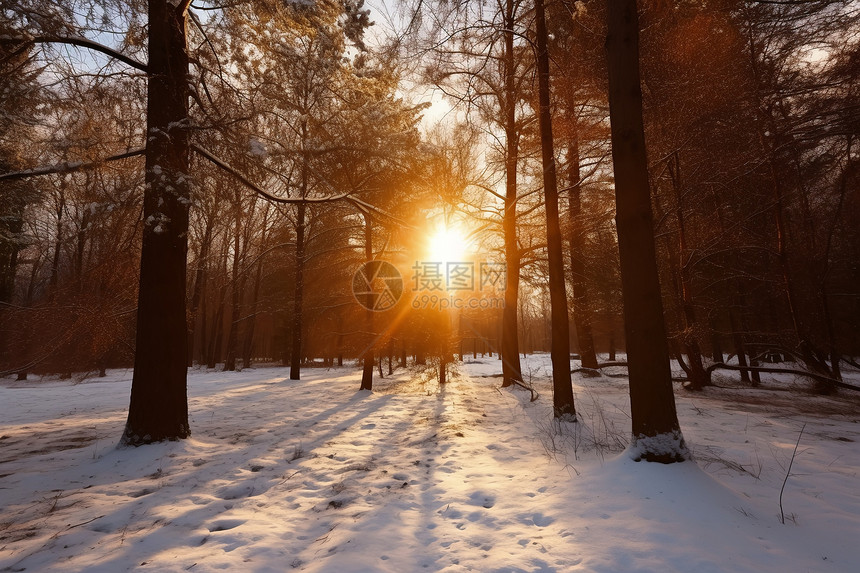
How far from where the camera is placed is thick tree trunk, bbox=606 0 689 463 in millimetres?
4027

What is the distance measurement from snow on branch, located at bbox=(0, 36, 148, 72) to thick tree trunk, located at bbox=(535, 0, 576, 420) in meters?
7.04

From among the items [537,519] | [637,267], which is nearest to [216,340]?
[537,519]

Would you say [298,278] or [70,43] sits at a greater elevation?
[70,43]

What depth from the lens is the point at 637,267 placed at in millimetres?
4270

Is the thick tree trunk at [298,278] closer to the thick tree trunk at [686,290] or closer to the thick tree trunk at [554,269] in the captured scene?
the thick tree trunk at [554,269]

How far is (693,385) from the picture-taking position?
11.1 meters

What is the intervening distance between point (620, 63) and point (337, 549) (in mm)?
5900

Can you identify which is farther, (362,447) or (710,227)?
(710,227)

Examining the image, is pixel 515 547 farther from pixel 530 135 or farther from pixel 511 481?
pixel 530 135

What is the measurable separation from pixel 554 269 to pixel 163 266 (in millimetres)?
6630

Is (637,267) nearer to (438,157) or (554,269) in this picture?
(554,269)

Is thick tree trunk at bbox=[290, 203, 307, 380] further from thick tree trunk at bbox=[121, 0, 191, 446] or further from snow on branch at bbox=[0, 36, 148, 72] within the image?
snow on branch at bbox=[0, 36, 148, 72]

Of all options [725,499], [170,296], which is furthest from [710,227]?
[170,296]

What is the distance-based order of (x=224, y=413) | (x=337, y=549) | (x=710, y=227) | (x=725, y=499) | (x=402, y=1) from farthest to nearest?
(x=710, y=227) < (x=224, y=413) < (x=402, y=1) < (x=725, y=499) < (x=337, y=549)
